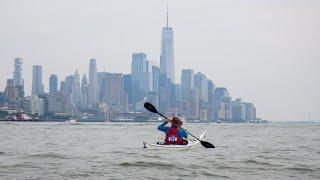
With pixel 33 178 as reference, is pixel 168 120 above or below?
above

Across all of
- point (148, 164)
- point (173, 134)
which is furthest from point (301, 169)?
point (173, 134)

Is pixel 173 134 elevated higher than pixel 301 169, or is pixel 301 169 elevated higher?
pixel 173 134

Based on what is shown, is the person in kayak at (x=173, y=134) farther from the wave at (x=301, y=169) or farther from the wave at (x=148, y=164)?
the wave at (x=301, y=169)

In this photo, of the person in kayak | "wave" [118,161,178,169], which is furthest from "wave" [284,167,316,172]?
the person in kayak

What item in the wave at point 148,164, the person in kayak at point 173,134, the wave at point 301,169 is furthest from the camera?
the person in kayak at point 173,134

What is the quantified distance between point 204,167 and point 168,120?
23.5 feet

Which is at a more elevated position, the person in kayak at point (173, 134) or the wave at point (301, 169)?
the person in kayak at point (173, 134)

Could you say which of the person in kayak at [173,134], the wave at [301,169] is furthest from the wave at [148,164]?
the person in kayak at [173,134]

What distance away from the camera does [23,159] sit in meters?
24.9

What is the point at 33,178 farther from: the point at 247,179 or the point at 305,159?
the point at 305,159

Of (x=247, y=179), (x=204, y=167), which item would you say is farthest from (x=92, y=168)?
(x=247, y=179)

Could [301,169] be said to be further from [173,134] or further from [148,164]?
[173,134]

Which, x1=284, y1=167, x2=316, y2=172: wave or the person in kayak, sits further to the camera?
the person in kayak

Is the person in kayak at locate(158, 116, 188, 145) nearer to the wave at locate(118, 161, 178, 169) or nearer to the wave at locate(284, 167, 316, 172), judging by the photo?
the wave at locate(118, 161, 178, 169)
